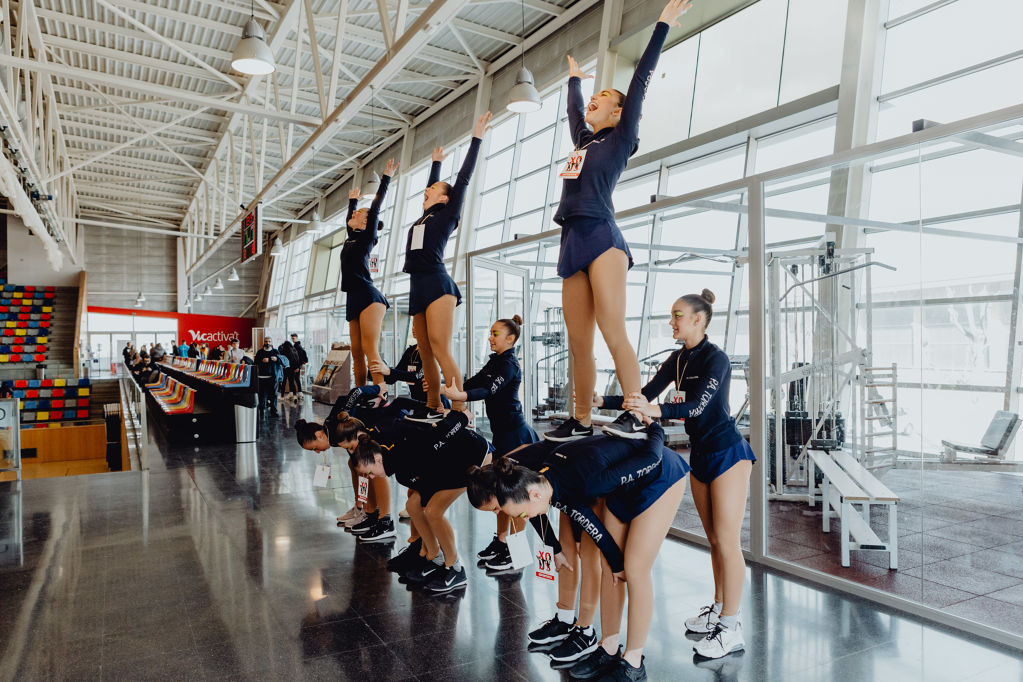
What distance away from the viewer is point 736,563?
2.88 meters

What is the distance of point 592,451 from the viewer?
8.13 ft

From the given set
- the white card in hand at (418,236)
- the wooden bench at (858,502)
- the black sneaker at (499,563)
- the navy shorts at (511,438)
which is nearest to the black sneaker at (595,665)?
the black sneaker at (499,563)

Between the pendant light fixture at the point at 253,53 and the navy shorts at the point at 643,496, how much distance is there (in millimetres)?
5635

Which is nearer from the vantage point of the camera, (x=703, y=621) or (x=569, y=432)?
(x=569, y=432)

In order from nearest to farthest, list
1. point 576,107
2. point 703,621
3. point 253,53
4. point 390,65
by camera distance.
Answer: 1. point 703,621
2. point 576,107
3. point 253,53
4. point 390,65

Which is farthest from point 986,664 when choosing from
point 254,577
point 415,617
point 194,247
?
point 194,247

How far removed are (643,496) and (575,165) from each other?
1.38m

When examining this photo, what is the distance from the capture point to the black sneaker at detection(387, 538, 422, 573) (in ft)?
13.0

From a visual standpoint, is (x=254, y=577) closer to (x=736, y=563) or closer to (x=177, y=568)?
(x=177, y=568)

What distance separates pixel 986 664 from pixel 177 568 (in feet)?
13.6

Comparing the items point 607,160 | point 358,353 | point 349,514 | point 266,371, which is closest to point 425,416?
point 358,353

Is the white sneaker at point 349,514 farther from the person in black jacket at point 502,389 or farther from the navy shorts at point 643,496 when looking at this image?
the navy shorts at point 643,496

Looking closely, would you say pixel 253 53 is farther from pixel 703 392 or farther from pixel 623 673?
pixel 623 673

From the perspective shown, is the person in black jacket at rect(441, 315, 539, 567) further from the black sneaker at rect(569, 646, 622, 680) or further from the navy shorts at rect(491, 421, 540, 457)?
the black sneaker at rect(569, 646, 622, 680)
